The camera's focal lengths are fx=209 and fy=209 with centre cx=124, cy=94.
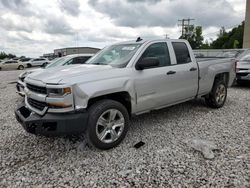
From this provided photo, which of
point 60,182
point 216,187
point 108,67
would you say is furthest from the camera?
point 108,67

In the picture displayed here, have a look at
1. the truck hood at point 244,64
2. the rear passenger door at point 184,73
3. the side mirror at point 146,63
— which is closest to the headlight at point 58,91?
the side mirror at point 146,63

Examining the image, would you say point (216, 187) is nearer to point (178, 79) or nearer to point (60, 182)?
point (60, 182)

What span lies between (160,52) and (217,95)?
91.1 inches

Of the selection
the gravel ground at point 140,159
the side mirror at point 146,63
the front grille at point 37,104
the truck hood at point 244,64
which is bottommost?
the gravel ground at point 140,159

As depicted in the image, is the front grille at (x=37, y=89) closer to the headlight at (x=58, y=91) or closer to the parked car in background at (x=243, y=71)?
the headlight at (x=58, y=91)

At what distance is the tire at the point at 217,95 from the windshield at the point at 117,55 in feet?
8.54

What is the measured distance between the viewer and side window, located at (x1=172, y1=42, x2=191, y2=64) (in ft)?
14.5

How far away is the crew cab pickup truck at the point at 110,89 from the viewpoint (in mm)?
2895

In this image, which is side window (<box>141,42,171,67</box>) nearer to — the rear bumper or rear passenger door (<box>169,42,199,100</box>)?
rear passenger door (<box>169,42,199,100</box>)

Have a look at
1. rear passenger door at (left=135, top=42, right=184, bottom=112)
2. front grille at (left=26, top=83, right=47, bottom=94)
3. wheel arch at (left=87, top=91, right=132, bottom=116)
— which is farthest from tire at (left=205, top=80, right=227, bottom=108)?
front grille at (left=26, top=83, right=47, bottom=94)

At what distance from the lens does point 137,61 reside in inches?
145

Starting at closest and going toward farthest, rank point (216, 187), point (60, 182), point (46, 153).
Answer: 1. point (216, 187)
2. point (60, 182)
3. point (46, 153)

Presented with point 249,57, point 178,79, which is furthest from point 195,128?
point 249,57

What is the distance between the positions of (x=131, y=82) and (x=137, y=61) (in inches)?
17.5
